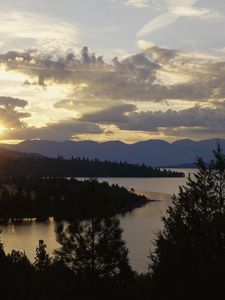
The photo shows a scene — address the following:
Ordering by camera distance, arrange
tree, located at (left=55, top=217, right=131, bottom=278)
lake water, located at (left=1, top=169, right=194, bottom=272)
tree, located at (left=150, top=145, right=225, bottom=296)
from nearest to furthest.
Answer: tree, located at (left=150, top=145, right=225, bottom=296) < tree, located at (left=55, top=217, right=131, bottom=278) < lake water, located at (left=1, top=169, right=194, bottom=272)

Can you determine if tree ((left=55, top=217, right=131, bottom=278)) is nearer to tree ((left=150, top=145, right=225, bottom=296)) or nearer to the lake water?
tree ((left=150, top=145, right=225, bottom=296))

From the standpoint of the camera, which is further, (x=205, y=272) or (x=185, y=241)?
(x=185, y=241)

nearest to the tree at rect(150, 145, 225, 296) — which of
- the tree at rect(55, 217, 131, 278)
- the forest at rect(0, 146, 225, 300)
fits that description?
the forest at rect(0, 146, 225, 300)

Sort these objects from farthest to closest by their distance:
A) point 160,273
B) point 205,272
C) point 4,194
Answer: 1. point 4,194
2. point 160,273
3. point 205,272

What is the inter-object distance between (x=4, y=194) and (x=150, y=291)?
524ft

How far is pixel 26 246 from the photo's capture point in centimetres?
10725

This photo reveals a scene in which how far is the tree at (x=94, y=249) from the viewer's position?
33.8 m

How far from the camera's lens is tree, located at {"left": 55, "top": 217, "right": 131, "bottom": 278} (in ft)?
111

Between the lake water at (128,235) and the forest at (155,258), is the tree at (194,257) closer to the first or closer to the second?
the forest at (155,258)

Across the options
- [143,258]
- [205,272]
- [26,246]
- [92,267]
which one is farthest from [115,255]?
[26,246]

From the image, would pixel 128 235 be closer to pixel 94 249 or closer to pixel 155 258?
pixel 94 249

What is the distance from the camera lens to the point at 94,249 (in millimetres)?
34188

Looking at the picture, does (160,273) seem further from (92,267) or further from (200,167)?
(200,167)

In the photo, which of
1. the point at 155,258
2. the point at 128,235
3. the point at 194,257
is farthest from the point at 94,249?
the point at 128,235
